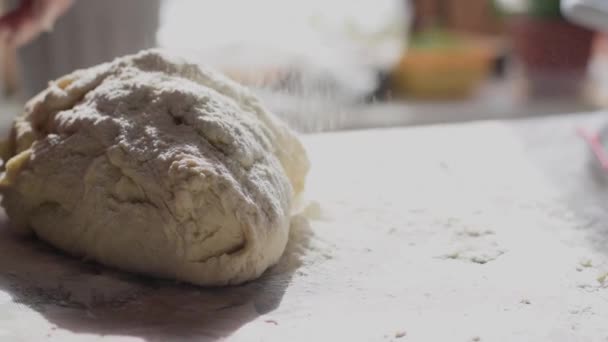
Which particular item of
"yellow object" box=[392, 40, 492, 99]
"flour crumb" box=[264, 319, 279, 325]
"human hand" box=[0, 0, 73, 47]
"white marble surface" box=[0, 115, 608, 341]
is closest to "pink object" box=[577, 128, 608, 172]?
"white marble surface" box=[0, 115, 608, 341]

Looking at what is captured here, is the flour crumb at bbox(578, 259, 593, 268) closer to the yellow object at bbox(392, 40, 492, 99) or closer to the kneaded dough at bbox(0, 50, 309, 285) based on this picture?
the kneaded dough at bbox(0, 50, 309, 285)

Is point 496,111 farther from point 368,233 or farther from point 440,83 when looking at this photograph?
point 368,233

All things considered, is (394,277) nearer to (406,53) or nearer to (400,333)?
(400,333)

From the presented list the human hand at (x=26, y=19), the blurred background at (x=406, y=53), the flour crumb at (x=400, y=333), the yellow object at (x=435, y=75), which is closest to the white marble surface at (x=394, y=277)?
the flour crumb at (x=400, y=333)

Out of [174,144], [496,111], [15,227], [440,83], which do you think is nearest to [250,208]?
[174,144]

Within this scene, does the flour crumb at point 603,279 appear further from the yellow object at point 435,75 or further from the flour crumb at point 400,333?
the yellow object at point 435,75

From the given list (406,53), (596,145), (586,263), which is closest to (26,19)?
(586,263)
